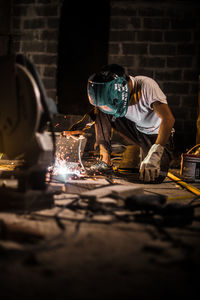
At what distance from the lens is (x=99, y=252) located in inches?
55.2

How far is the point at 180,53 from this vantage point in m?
6.02

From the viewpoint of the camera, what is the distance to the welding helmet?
10.1 feet

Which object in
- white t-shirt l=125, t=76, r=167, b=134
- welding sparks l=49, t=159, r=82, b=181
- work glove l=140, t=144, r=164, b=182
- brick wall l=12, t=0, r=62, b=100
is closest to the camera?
work glove l=140, t=144, r=164, b=182

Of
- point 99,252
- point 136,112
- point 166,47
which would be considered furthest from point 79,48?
point 99,252

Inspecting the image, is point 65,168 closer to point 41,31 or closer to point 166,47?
point 166,47

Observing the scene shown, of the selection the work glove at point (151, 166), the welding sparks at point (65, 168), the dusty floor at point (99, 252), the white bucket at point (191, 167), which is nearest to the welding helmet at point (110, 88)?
the work glove at point (151, 166)

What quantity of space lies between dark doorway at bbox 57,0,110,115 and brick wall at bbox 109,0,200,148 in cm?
20

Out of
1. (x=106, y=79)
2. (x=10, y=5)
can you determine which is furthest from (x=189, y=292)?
(x=10, y=5)

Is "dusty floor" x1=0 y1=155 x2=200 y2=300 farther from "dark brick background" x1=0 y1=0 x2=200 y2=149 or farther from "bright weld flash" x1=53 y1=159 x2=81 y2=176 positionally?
"dark brick background" x1=0 y1=0 x2=200 y2=149

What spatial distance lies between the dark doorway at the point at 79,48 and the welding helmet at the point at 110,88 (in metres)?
3.02

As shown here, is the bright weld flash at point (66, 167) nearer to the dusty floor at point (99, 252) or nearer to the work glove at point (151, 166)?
the work glove at point (151, 166)

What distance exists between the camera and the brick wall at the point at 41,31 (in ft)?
20.5

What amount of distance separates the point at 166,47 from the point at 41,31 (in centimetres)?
249

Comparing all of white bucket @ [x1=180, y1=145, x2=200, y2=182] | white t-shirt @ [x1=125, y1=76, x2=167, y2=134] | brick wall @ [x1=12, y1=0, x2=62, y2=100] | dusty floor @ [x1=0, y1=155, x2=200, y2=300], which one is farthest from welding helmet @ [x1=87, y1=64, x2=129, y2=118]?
brick wall @ [x1=12, y1=0, x2=62, y2=100]
